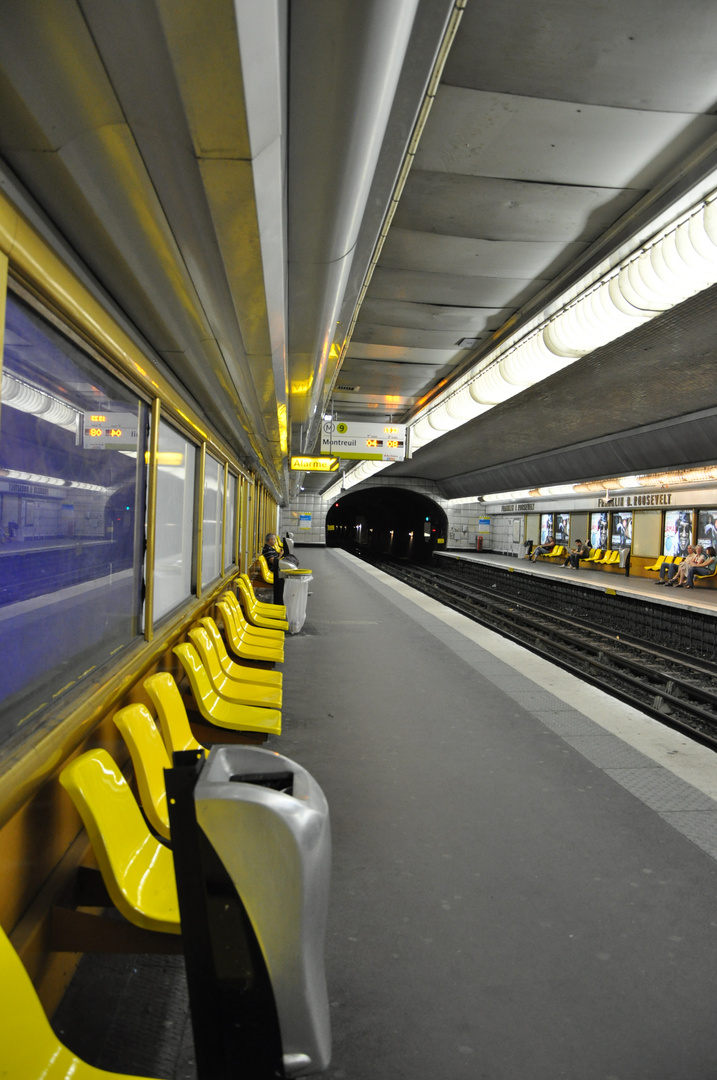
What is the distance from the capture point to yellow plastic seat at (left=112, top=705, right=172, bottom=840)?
2121 millimetres

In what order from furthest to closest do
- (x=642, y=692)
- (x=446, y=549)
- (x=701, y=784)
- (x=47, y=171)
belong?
(x=446, y=549)
(x=642, y=692)
(x=701, y=784)
(x=47, y=171)

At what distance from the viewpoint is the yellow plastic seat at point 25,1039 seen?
1142 millimetres

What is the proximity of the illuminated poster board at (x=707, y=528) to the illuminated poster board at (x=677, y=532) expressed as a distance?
0.32m

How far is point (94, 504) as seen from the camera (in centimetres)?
289

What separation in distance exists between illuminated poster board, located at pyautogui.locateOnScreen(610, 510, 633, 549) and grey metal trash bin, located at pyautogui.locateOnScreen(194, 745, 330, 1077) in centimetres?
1919

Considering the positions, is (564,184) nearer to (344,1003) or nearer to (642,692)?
(344,1003)

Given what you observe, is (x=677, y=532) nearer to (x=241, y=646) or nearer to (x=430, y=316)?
(x=430, y=316)

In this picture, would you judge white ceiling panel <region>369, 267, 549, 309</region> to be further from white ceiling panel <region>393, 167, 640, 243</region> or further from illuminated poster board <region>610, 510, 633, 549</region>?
illuminated poster board <region>610, 510, 633, 549</region>

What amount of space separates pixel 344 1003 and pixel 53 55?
Result: 2.42 metres

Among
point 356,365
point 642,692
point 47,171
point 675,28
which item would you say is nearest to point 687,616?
point 642,692

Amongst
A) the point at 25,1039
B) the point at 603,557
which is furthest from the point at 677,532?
the point at 25,1039

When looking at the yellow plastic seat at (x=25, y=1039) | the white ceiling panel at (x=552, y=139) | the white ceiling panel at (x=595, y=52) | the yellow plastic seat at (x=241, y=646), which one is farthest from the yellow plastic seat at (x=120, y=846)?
the white ceiling panel at (x=552, y=139)

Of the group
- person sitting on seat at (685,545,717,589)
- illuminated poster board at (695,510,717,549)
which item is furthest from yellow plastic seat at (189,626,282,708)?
illuminated poster board at (695,510,717,549)

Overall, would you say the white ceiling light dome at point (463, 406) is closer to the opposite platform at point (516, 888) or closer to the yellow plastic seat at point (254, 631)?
the yellow plastic seat at point (254, 631)
